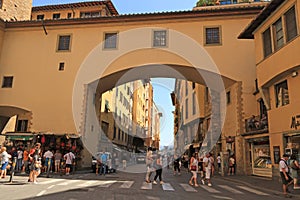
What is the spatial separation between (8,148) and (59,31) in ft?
36.6

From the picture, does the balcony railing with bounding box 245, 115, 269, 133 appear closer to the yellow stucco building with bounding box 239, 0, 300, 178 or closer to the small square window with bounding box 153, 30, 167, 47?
the yellow stucco building with bounding box 239, 0, 300, 178

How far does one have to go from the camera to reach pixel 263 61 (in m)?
18.1

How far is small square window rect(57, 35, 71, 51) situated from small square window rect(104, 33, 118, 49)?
3.55 m

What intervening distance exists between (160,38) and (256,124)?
10637 millimetres

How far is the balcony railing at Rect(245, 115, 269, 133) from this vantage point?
18.8 metres

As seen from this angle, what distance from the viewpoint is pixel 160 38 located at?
24.4 meters

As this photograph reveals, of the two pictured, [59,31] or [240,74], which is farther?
[59,31]

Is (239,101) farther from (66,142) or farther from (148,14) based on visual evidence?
(66,142)

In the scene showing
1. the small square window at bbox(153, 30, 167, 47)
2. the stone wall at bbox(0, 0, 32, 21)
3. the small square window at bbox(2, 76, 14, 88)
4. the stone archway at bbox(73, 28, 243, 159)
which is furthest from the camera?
the stone wall at bbox(0, 0, 32, 21)

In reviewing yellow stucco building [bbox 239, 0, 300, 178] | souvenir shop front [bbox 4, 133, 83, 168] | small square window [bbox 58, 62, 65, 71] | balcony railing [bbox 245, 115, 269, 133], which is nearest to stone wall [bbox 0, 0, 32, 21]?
small square window [bbox 58, 62, 65, 71]

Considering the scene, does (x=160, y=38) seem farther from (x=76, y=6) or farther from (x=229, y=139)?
(x=76, y=6)

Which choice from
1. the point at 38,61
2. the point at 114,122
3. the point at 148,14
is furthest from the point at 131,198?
the point at 114,122

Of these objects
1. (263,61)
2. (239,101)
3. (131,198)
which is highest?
(263,61)

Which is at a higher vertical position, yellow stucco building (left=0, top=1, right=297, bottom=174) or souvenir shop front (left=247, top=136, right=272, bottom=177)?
yellow stucco building (left=0, top=1, right=297, bottom=174)
